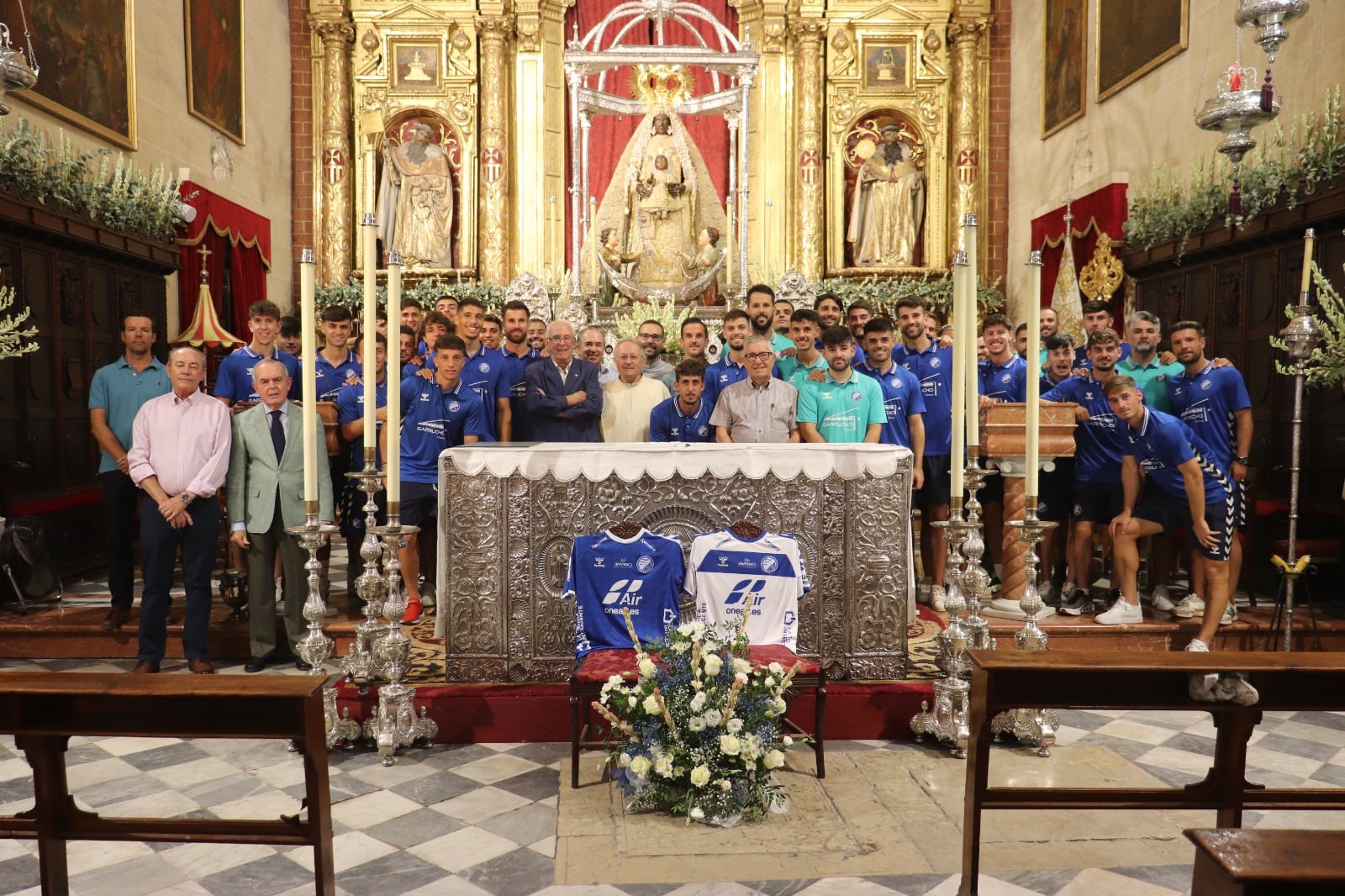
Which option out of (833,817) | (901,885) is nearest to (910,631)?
(833,817)

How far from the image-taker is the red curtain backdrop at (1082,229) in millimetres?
9688

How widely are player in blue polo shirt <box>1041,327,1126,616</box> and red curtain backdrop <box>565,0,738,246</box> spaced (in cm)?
799

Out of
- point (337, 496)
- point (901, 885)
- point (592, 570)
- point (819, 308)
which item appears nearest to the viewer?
point (901, 885)

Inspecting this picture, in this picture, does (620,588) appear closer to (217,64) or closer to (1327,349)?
(1327,349)

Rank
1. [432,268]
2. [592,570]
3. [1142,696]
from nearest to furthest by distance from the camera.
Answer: [1142,696] < [592,570] < [432,268]

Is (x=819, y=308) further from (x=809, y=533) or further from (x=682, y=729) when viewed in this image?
(x=682, y=729)

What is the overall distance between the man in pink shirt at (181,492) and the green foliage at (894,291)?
8382mm

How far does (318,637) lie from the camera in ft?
12.6

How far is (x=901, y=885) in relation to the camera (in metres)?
2.90

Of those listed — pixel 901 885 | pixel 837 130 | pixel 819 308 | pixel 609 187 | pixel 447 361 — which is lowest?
pixel 901 885

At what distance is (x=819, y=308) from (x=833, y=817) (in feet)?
12.7

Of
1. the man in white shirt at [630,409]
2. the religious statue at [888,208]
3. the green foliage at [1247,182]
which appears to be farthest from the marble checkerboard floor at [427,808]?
the religious statue at [888,208]

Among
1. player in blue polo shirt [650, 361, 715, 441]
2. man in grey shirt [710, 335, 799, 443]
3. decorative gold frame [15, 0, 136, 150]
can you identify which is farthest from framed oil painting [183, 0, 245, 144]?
man in grey shirt [710, 335, 799, 443]

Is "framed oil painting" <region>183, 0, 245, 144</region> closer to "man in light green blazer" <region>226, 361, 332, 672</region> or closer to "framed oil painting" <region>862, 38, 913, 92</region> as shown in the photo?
"man in light green blazer" <region>226, 361, 332, 672</region>
